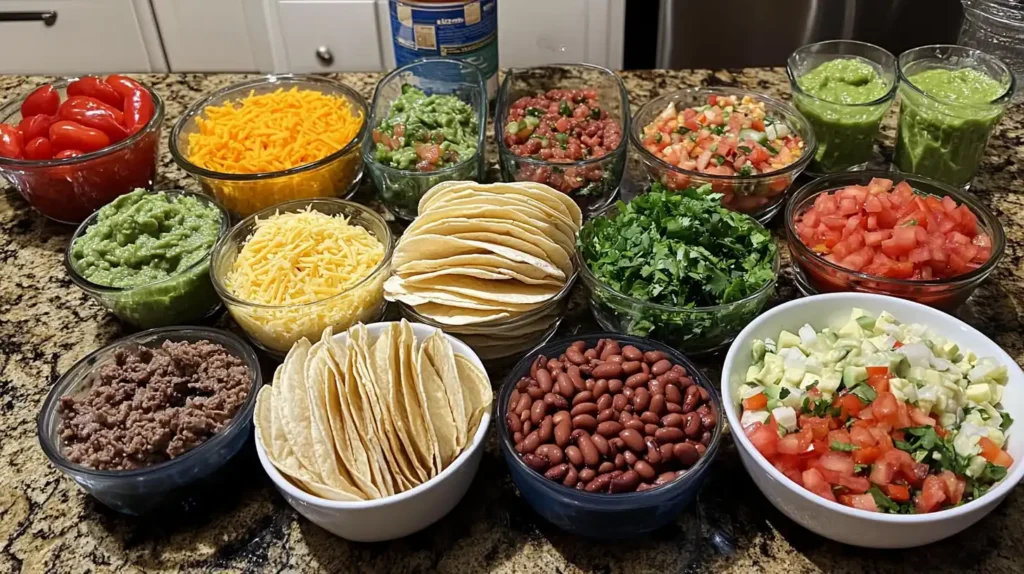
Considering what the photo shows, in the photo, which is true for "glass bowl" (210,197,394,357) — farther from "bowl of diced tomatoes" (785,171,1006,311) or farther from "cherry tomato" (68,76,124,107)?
"bowl of diced tomatoes" (785,171,1006,311)

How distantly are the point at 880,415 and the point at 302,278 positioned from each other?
4.36ft

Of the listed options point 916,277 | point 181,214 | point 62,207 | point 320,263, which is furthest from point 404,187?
point 916,277

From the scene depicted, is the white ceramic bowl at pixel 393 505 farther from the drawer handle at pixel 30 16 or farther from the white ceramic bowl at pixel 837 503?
the drawer handle at pixel 30 16

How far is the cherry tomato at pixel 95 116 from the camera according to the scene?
2395mm

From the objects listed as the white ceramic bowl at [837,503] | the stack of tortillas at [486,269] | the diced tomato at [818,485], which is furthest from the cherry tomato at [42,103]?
the diced tomato at [818,485]

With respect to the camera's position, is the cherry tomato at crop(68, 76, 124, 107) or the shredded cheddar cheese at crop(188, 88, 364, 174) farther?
the cherry tomato at crop(68, 76, 124, 107)

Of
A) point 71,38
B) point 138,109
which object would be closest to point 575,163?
point 138,109

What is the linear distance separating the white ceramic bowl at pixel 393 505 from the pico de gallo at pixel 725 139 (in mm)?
1074

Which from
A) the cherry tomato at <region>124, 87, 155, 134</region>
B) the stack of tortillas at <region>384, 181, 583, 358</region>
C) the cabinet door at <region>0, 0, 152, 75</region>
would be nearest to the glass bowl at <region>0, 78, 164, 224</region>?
the cherry tomato at <region>124, 87, 155, 134</region>

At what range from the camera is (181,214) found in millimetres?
2201

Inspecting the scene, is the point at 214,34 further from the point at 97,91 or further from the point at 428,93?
the point at 428,93

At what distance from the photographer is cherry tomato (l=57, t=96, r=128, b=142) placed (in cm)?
239

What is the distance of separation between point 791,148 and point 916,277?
1.88 feet

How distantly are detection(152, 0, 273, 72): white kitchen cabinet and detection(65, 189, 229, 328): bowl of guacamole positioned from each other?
2479 millimetres
